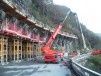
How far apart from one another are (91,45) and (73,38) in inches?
420

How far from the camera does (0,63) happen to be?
4112 centimetres

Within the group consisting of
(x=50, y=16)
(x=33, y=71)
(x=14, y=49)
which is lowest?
(x=33, y=71)

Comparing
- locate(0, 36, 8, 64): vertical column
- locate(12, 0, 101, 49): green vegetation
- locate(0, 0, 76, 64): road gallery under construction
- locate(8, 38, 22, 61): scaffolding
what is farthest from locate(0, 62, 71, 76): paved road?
locate(12, 0, 101, 49): green vegetation

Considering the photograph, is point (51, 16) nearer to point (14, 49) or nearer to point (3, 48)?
point (14, 49)

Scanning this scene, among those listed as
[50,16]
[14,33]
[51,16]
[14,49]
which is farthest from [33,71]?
[51,16]

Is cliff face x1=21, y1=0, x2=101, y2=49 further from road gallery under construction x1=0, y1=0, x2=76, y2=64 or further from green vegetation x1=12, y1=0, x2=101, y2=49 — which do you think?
road gallery under construction x1=0, y1=0, x2=76, y2=64

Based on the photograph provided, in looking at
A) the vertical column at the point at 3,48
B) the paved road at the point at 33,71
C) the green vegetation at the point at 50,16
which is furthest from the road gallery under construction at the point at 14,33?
the green vegetation at the point at 50,16

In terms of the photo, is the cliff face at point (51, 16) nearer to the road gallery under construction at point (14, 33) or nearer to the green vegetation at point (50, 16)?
the green vegetation at point (50, 16)

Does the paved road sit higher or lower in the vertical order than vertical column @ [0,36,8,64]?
lower

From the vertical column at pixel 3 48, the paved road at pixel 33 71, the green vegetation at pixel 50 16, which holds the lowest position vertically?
the paved road at pixel 33 71

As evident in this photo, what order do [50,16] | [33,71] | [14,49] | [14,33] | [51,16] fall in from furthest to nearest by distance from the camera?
[51,16], [50,16], [14,49], [14,33], [33,71]

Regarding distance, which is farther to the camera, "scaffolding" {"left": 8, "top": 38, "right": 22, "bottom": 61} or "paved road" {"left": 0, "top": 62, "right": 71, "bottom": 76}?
"scaffolding" {"left": 8, "top": 38, "right": 22, "bottom": 61}

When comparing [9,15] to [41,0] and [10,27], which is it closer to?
[10,27]

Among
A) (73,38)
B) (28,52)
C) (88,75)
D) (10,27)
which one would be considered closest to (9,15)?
(10,27)
